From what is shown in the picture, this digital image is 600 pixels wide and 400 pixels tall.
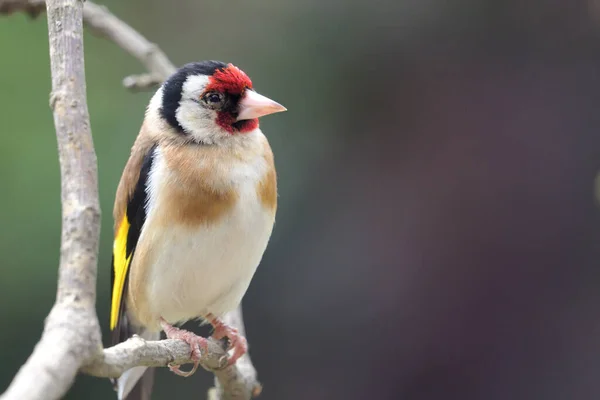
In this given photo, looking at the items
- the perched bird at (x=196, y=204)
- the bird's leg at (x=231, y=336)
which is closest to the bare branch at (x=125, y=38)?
the perched bird at (x=196, y=204)

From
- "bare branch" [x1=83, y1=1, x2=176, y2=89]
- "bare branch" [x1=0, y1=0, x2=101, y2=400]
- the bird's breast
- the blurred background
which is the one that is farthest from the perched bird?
the blurred background

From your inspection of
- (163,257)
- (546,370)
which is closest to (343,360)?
(546,370)

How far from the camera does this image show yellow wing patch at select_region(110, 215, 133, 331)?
2.40 m

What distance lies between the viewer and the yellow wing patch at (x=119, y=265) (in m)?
2.40

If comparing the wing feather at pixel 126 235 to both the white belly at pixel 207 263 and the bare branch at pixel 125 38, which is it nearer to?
the white belly at pixel 207 263

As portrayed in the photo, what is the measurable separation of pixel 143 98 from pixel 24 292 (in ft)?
3.21

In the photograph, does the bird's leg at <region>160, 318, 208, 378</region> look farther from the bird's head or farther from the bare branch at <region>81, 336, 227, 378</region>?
the bird's head

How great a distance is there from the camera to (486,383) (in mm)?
4117

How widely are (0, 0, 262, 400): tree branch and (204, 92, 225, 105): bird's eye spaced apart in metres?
0.67

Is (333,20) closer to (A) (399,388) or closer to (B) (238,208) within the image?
(A) (399,388)

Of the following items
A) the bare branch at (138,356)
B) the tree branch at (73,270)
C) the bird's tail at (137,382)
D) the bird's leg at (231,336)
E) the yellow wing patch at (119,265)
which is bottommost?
the bird's tail at (137,382)

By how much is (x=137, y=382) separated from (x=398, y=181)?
2.16 m

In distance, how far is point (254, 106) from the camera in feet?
7.52

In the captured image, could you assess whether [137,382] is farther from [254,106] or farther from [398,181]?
[398,181]
